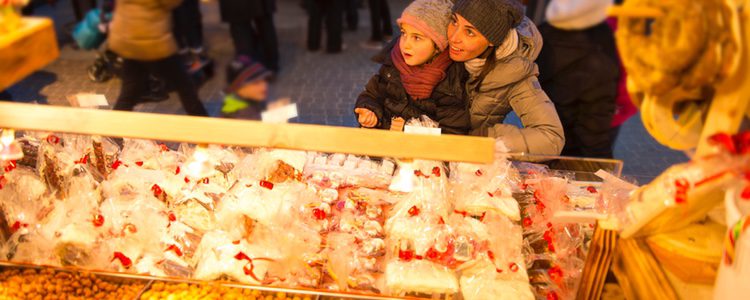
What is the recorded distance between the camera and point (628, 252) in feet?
5.66

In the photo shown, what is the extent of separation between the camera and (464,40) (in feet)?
8.71

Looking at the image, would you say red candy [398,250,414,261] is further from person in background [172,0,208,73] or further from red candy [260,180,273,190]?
person in background [172,0,208,73]

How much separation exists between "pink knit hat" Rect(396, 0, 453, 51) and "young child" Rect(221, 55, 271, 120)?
5.43 ft

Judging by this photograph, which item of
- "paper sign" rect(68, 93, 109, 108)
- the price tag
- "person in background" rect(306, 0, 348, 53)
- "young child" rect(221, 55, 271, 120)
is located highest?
the price tag

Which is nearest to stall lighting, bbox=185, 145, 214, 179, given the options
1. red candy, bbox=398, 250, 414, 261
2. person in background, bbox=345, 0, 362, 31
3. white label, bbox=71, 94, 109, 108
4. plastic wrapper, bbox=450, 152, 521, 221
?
red candy, bbox=398, 250, 414, 261

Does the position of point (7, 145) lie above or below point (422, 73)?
above

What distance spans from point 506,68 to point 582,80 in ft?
1.60

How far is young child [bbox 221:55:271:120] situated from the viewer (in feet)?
14.0

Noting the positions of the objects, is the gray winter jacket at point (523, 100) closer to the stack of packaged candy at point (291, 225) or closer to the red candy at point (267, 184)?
the stack of packaged candy at point (291, 225)

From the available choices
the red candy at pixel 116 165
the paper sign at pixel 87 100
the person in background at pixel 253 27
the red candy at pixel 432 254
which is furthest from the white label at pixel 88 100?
the person in background at pixel 253 27

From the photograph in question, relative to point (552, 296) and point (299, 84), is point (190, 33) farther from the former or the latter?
point (552, 296)

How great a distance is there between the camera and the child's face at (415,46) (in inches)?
108

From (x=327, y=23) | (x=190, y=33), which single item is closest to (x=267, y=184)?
(x=190, y=33)

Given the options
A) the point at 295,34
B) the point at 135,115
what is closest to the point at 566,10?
the point at 135,115
